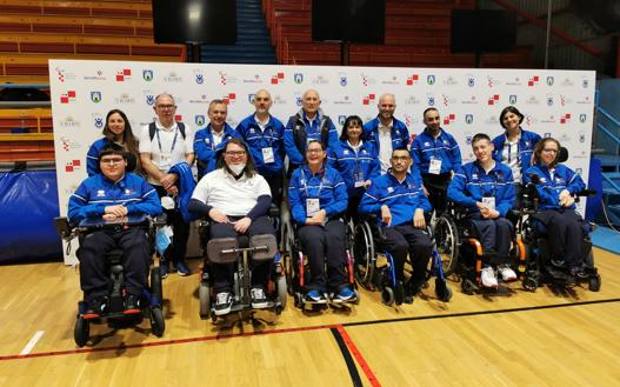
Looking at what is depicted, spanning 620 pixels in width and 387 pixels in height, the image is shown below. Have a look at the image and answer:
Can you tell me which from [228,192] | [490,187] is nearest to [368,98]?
[490,187]

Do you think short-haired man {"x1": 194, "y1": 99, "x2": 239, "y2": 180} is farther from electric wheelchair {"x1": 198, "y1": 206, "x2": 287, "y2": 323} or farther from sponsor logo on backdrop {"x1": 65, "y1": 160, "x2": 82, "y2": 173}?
sponsor logo on backdrop {"x1": 65, "y1": 160, "x2": 82, "y2": 173}

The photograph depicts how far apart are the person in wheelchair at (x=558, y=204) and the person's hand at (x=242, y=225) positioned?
2.08m

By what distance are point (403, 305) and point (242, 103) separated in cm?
232

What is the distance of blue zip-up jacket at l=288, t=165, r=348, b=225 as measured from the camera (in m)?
3.33

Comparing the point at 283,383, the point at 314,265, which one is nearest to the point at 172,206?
the point at 314,265

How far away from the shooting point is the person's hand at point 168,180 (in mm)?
3627

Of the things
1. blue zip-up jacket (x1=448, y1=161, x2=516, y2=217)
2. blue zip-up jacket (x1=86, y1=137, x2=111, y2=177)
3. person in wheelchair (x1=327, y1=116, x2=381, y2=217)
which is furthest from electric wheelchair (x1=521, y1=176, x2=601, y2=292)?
blue zip-up jacket (x1=86, y1=137, x2=111, y2=177)

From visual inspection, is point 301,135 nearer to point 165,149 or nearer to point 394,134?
point 394,134

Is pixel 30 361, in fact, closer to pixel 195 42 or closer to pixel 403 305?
pixel 403 305

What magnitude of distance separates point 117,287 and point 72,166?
1.93 metres

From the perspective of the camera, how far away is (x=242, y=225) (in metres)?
2.98

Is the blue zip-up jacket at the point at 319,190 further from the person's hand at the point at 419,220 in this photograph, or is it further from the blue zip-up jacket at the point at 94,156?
the blue zip-up jacket at the point at 94,156

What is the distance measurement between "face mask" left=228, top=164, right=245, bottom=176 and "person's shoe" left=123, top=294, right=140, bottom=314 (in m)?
0.99

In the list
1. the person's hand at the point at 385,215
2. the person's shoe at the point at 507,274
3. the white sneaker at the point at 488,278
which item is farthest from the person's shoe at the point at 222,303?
the person's shoe at the point at 507,274
